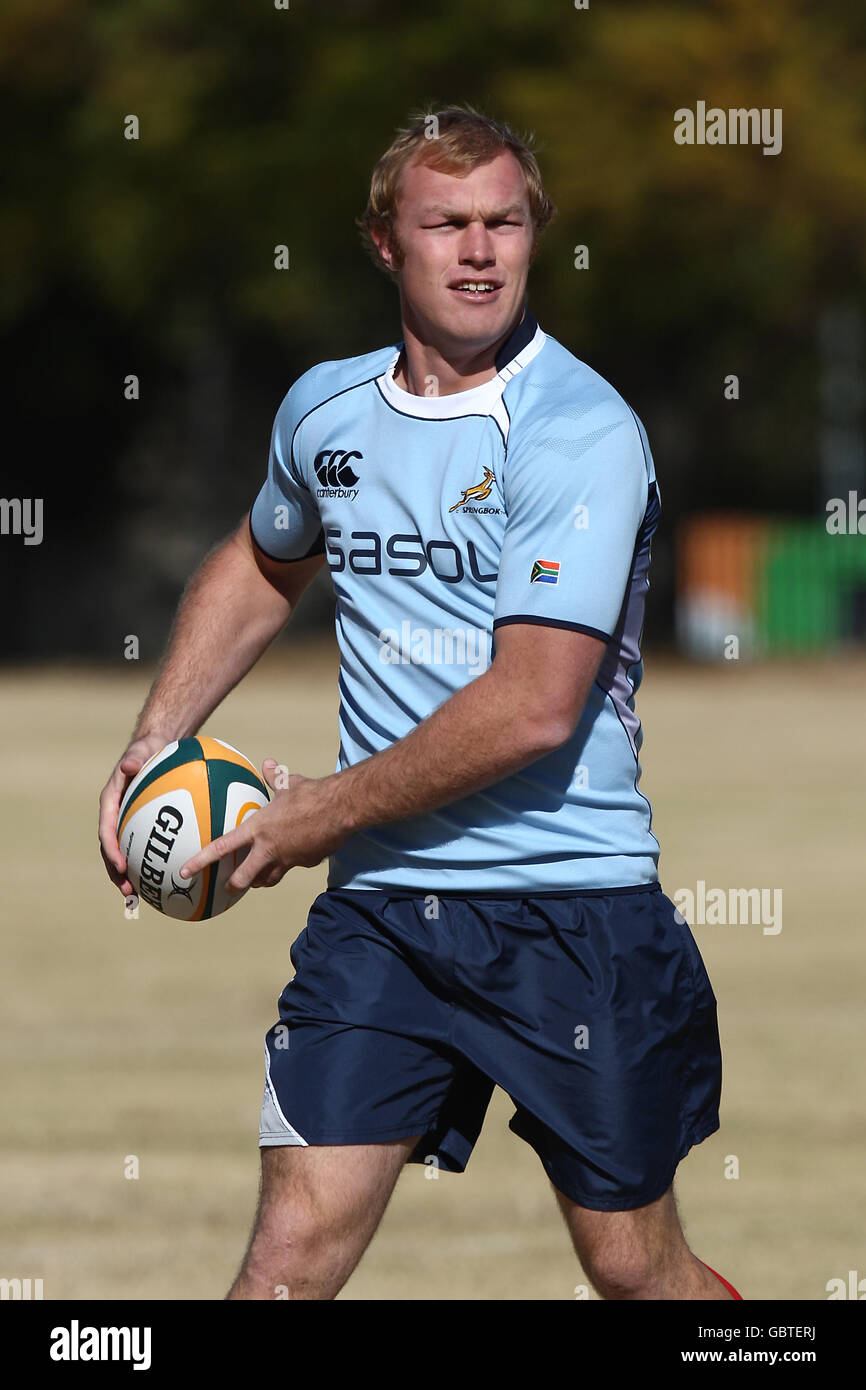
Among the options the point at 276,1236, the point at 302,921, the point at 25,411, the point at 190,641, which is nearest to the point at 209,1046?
the point at 302,921

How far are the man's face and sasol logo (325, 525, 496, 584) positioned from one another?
415 millimetres

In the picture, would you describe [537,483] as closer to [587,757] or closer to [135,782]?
[587,757]

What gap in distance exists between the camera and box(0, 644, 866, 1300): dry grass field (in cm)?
627

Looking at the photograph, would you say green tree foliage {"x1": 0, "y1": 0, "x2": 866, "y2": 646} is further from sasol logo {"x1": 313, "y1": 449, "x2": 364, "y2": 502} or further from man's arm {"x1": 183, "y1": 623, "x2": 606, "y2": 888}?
man's arm {"x1": 183, "y1": 623, "x2": 606, "y2": 888}

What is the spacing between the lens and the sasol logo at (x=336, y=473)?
450cm

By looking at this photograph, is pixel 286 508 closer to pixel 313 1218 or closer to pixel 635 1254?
pixel 313 1218

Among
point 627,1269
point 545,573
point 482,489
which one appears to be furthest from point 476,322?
point 627,1269

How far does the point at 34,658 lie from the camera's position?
38.6m

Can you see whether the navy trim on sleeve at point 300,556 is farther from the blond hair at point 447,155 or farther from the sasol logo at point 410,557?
the blond hair at point 447,155

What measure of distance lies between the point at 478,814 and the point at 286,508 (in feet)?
3.05

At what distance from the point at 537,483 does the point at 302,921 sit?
333 inches

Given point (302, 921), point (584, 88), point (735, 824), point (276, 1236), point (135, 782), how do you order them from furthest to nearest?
point (584, 88), point (735, 824), point (302, 921), point (135, 782), point (276, 1236)

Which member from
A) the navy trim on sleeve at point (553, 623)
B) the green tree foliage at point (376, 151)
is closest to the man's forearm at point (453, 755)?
the navy trim on sleeve at point (553, 623)

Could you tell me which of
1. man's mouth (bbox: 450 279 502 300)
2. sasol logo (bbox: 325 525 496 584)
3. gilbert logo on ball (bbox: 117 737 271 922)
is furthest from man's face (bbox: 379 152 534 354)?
gilbert logo on ball (bbox: 117 737 271 922)
